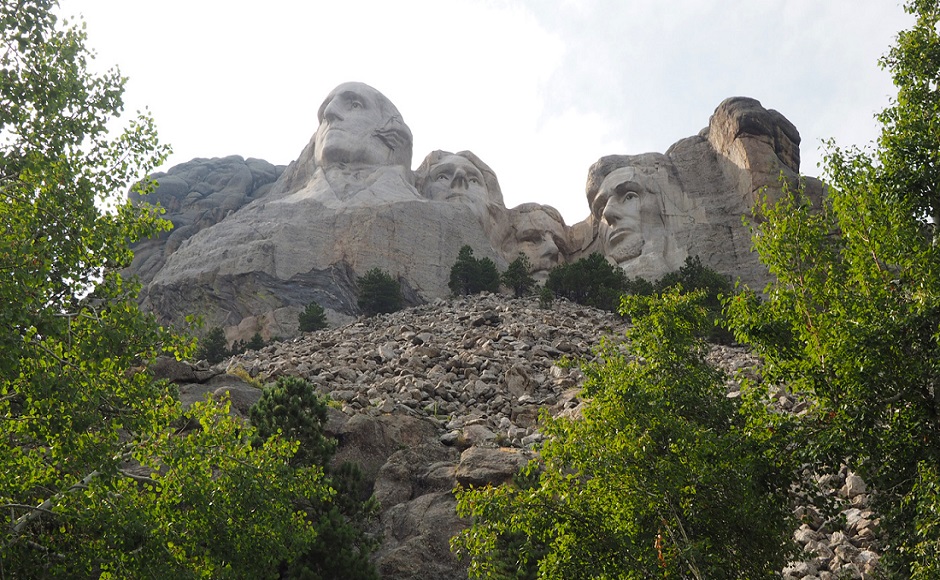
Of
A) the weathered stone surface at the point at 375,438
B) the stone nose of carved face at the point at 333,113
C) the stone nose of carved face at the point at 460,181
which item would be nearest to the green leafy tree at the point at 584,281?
the stone nose of carved face at the point at 460,181

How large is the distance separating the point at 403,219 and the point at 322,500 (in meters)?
45.2

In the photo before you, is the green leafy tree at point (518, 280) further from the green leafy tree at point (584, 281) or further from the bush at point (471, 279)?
the green leafy tree at point (584, 281)

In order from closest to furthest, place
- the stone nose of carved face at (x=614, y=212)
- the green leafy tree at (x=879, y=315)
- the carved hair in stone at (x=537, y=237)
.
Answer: the green leafy tree at (x=879, y=315) → the stone nose of carved face at (x=614, y=212) → the carved hair in stone at (x=537, y=237)

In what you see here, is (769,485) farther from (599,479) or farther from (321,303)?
(321,303)

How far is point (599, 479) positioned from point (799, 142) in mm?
58134

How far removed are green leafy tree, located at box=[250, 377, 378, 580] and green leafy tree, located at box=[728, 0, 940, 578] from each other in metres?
8.15

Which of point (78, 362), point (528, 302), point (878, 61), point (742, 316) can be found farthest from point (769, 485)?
point (528, 302)

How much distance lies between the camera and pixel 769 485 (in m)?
10.1

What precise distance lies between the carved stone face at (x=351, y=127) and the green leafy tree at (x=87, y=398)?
179 feet

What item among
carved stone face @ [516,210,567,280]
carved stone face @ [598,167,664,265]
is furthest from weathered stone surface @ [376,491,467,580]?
carved stone face @ [516,210,567,280]

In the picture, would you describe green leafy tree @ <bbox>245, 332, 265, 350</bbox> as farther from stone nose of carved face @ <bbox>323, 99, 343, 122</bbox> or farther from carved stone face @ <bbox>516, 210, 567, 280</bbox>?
stone nose of carved face @ <bbox>323, 99, 343, 122</bbox>

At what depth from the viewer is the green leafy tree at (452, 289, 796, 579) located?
33.3 feet

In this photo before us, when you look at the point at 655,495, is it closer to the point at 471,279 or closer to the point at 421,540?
the point at 421,540

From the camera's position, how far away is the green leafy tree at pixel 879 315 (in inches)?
356
